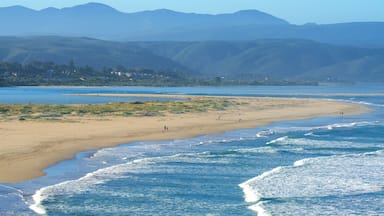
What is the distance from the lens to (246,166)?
2234 cm

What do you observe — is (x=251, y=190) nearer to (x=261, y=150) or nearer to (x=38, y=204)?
(x=38, y=204)

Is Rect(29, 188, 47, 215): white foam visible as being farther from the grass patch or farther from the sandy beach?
the grass patch

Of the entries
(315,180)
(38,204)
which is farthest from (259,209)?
(38,204)

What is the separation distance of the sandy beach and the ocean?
0.89m

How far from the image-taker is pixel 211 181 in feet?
63.9

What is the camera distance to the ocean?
53.0 ft

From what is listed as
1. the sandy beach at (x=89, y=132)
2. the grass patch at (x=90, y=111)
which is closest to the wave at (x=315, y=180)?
the sandy beach at (x=89, y=132)

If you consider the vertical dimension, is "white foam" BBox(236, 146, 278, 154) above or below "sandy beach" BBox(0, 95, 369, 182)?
below

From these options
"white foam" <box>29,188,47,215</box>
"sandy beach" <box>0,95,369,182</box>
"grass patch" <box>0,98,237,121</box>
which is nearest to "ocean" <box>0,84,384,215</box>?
"white foam" <box>29,188,47,215</box>

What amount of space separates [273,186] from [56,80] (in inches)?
4319

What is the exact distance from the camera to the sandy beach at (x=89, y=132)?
2202 centimetres

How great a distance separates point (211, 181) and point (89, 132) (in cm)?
1288

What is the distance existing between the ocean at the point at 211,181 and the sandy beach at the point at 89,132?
891 millimetres

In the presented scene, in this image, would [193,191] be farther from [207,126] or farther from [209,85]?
[209,85]
